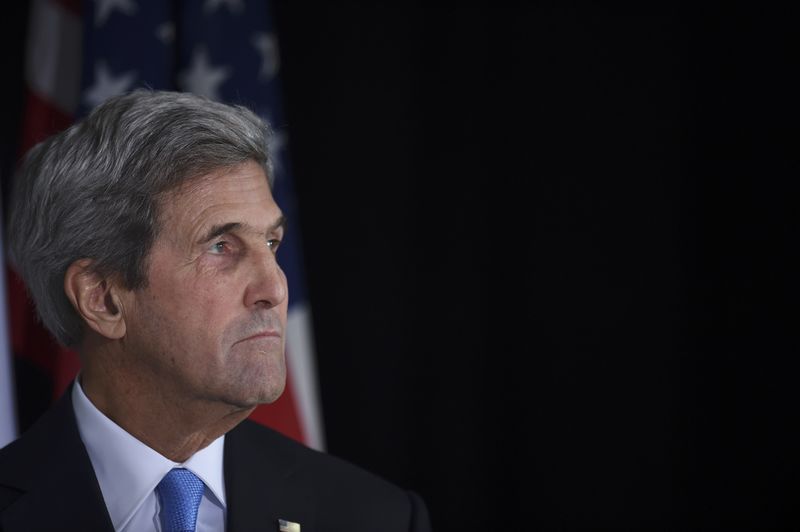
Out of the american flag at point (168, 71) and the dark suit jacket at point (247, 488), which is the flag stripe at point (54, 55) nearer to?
the american flag at point (168, 71)

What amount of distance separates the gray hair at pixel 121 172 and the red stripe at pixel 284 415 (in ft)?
3.53

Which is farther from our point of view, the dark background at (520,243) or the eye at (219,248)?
the dark background at (520,243)

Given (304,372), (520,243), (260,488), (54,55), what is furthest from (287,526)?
(520,243)

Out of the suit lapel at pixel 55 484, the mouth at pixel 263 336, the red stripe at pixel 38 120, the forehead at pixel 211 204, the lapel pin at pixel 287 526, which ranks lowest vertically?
the lapel pin at pixel 287 526

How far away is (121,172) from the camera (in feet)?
5.17

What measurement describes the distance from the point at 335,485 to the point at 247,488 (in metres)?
0.18

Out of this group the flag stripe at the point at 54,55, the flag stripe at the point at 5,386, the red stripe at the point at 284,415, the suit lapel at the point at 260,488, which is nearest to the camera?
the suit lapel at the point at 260,488

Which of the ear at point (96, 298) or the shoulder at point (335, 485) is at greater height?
the ear at point (96, 298)

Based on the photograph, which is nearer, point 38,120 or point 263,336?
point 263,336

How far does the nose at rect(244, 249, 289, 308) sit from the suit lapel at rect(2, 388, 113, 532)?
1.22ft

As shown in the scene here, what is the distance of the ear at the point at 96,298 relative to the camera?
5.40 ft

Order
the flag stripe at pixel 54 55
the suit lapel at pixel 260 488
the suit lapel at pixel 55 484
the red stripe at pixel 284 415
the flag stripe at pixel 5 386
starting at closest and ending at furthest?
the suit lapel at pixel 55 484, the suit lapel at pixel 260 488, the flag stripe at pixel 5 386, the red stripe at pixel 284 415, the flag stripe at pixel 54 55

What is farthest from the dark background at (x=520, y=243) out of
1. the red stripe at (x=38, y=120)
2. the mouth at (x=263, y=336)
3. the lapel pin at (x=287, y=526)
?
the mouth at (x=263, y=336)

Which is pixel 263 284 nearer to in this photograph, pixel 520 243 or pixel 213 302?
pixel 213 302
